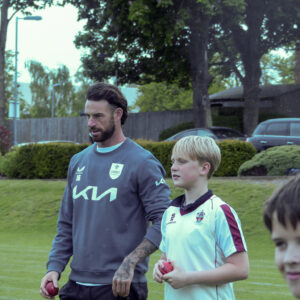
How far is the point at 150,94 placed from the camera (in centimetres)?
5941

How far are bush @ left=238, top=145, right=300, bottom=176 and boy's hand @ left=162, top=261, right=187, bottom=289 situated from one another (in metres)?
14.2

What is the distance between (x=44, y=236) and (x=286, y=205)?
13647mm

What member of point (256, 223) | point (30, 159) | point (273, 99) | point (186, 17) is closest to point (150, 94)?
point (273, 99)

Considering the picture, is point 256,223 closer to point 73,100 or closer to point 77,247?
point 77,247

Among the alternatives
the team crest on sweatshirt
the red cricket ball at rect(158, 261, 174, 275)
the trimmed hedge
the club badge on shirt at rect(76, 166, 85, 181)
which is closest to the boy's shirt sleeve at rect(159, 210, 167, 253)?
the red cricket ball at rect(158, 261, 174, 275)

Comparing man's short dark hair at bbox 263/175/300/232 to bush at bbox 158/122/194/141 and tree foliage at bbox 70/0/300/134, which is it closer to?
tree foliage at bbox 70/0/300/134

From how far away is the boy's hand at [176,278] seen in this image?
3.29m

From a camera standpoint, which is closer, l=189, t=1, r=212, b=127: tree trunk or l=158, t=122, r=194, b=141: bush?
l=189, t=1, r=212, b=127: tree trunk

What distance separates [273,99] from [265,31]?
20.2 feet

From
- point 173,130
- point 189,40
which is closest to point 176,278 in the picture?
point 189,40

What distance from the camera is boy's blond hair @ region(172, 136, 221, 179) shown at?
3.58 metres

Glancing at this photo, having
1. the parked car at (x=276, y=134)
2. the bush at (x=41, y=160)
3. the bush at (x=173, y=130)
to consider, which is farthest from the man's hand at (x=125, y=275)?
the bush at (x=173, y=130)

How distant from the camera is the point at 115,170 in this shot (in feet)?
13.0

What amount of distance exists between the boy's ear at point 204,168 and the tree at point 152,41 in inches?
914
